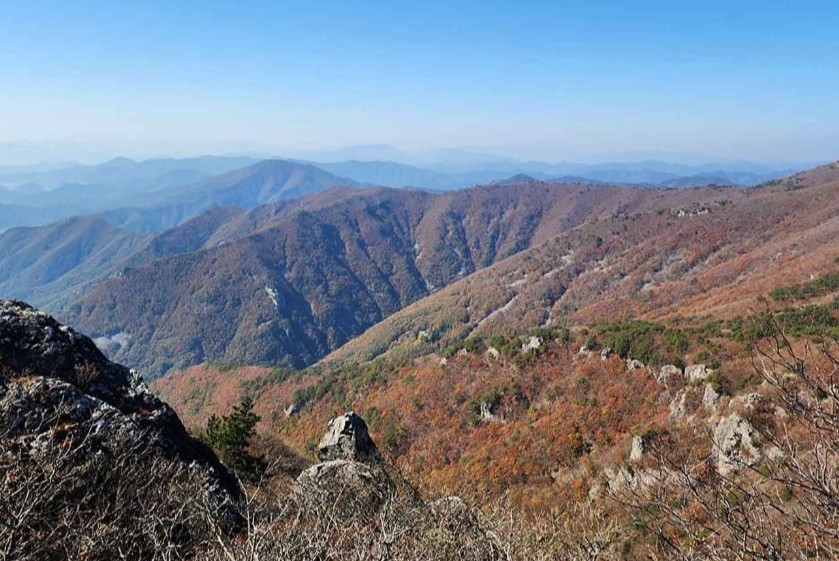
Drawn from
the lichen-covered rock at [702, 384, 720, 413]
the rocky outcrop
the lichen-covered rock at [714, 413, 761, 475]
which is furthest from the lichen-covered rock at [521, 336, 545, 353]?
the rocky outcrop

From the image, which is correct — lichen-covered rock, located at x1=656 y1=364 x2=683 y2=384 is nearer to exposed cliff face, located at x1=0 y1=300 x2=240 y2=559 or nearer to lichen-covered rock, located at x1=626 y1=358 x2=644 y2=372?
lichen-covered rock, located at x1=626 y1=358 x2=644 y2=372

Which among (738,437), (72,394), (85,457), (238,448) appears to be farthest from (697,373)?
(72,394)

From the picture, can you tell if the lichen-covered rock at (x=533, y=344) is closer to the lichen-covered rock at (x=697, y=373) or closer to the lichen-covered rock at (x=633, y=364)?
the lichen-covered rock at (x=633, y=364)

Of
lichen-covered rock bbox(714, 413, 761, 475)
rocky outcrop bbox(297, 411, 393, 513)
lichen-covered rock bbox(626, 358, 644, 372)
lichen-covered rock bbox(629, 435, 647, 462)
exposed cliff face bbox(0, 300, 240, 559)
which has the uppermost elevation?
exposed cliff face bbox(0, 300, 240, 559)

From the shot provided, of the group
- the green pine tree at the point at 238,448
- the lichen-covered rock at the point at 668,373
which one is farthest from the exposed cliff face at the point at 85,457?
the lichen-covered rock at the point at 668,373

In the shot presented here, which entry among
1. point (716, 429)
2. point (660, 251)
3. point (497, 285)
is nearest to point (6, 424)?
point (716, 429)

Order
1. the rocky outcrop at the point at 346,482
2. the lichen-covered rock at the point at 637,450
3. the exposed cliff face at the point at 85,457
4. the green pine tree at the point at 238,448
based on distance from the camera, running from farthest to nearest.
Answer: the lichen-covered rock at the point at 637,450 → the green pine tree at the point at 238,448 → the rocky outcrop at the point at 346,482 → the exposed cliff face at the point at 85,457

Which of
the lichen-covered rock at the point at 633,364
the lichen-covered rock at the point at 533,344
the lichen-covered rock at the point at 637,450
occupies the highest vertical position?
the lichen-covered rock at the point at 637,450

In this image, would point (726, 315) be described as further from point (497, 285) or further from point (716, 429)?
point (497, 285)
